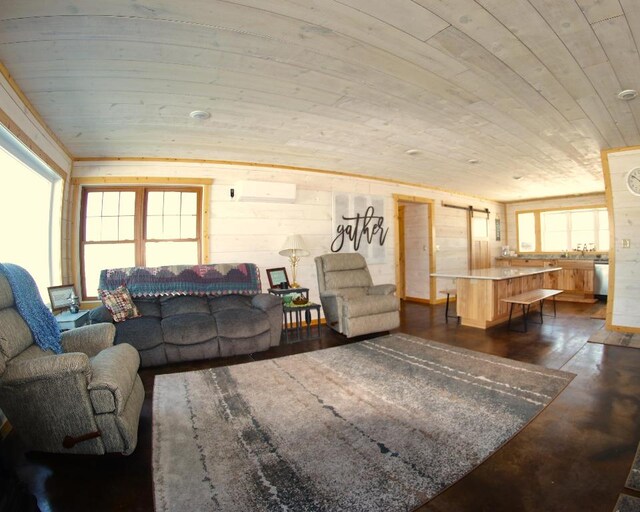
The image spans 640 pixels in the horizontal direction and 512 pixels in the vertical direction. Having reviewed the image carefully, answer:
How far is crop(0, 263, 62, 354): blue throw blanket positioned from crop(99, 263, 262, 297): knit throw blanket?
1.32 m

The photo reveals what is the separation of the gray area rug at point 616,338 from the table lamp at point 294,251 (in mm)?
3561

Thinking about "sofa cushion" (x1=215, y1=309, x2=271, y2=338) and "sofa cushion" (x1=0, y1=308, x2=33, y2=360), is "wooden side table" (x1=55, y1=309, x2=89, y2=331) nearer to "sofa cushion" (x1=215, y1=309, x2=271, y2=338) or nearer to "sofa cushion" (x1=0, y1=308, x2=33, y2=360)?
"sofa cushion" (x1=0, y1=308, x2=33, y2=360)

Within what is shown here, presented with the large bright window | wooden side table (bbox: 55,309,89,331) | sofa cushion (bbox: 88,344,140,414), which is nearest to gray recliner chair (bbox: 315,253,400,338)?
sofa cushion (bbox: 88,344,140,414)

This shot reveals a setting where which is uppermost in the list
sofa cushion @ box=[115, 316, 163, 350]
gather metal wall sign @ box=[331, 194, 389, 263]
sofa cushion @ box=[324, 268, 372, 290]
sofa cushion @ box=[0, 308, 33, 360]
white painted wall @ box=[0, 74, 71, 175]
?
white painted wall @ box=[0, 74, 71, 175]

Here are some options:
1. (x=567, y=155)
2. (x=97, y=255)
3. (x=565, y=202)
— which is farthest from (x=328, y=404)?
(x=565, y=202)

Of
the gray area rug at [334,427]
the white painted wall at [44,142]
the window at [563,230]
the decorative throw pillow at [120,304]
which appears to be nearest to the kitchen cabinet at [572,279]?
the window at [563,230]

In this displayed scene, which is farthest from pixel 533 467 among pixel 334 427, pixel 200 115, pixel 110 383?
pixel 200 115

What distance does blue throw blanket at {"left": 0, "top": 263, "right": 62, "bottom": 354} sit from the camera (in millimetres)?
1881

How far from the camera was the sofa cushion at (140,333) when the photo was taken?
289 cm

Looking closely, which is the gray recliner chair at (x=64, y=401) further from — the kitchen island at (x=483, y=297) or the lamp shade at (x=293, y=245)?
the kitchen island at (x=483, y=297)

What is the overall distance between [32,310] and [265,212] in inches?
113

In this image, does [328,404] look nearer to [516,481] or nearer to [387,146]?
[516,481]

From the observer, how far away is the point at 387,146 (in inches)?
147

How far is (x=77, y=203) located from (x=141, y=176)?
30.8 inches
